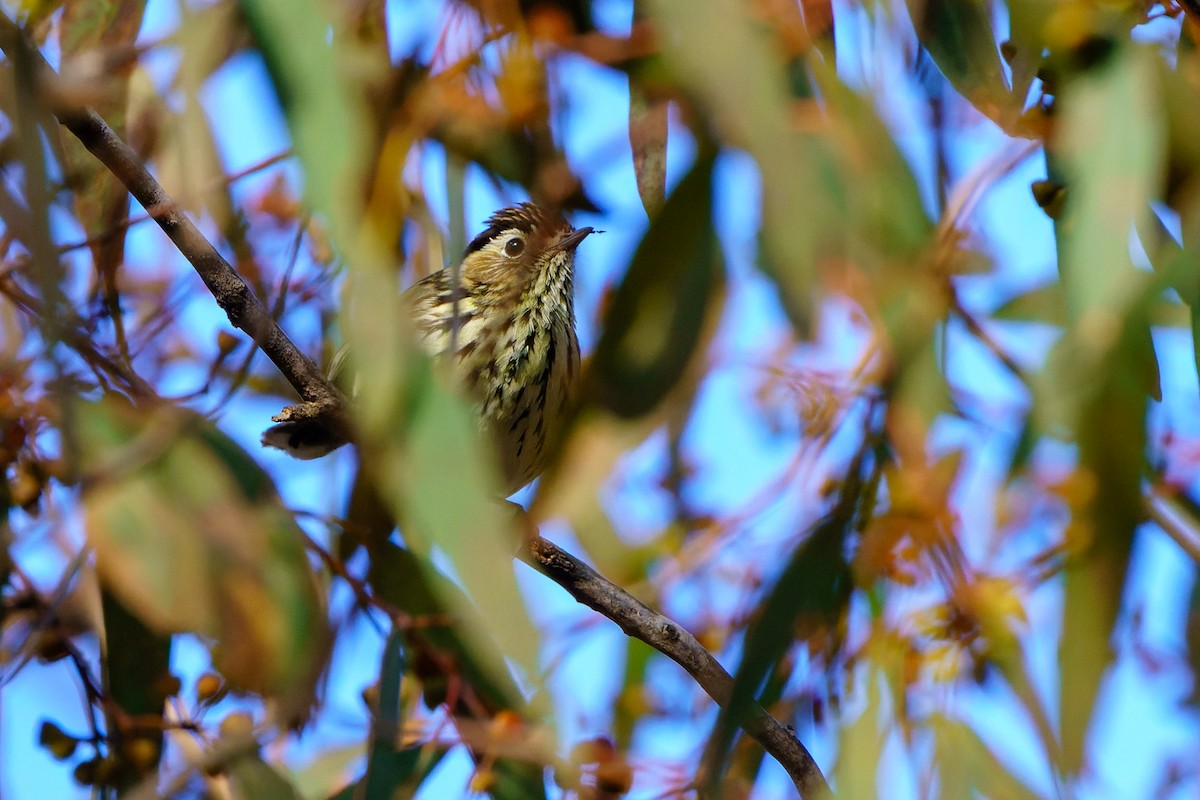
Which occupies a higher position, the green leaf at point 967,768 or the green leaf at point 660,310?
the green leaf at point 660,310

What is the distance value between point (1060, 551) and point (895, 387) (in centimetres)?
44

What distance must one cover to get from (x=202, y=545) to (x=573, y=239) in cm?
165

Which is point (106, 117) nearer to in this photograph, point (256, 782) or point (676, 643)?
point (256, 782)

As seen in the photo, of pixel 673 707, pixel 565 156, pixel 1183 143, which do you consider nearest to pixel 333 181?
pixel 565 156

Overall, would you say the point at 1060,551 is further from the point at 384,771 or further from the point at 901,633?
the point at 384,771

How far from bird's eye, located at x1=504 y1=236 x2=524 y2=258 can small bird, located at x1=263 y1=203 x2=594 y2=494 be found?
0.04 m

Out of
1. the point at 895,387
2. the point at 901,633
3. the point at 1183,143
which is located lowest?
the point at 901,633

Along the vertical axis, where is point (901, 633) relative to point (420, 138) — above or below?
below

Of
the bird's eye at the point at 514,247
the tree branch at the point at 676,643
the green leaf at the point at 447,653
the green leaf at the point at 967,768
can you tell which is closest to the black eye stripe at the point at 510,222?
the bird's eye at the point at 514,247

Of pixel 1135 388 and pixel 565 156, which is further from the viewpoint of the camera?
pixel 565 156

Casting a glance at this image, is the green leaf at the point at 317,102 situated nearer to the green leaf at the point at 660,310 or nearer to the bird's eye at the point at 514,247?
the green leaf at the point at 660,310

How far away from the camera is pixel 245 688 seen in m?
2.51

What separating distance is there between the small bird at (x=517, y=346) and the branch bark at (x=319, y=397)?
42.5 inches

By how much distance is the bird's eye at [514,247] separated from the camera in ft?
13.4
